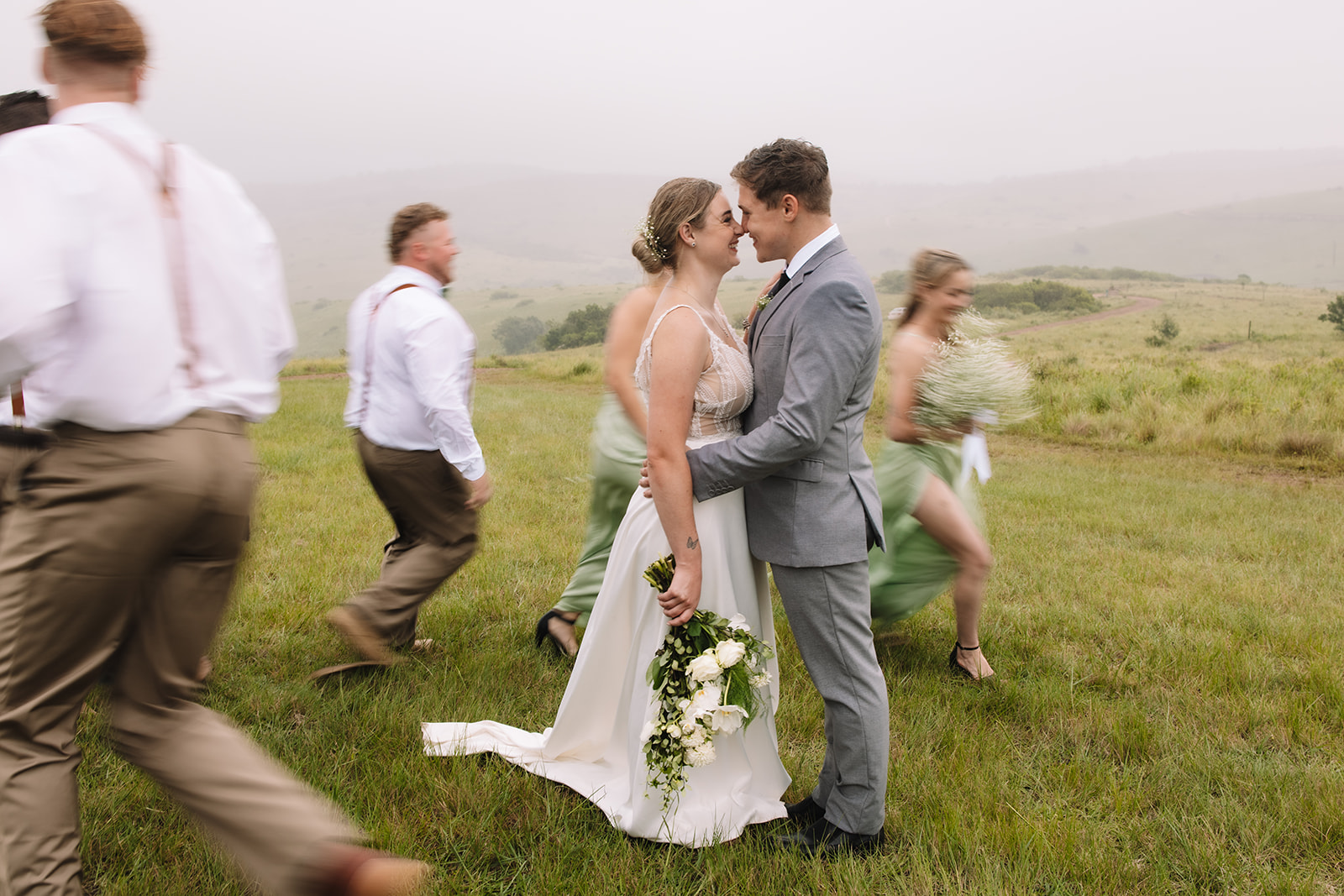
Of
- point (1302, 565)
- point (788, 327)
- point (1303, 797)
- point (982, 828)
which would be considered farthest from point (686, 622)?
point (1302, 565)

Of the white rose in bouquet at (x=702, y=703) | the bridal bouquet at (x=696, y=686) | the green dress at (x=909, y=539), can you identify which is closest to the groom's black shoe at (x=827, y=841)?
the bridal bouquet at (x=696, y=686)

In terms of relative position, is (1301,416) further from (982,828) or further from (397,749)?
(397,749)

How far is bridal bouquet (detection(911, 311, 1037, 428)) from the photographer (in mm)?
4855

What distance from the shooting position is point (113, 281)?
211 cm

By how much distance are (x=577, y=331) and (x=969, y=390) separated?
227 feet

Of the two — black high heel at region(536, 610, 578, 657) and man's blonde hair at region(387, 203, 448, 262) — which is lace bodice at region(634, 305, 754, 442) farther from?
black high heel at region(536, 610, 578, 657)

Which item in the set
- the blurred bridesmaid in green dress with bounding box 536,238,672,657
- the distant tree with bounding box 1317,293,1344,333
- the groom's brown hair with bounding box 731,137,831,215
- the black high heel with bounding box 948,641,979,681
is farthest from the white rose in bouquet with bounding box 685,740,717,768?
the distant tree with bounding box 1317,293,1344,333

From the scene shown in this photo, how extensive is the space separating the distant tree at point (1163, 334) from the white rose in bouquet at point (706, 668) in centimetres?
5311

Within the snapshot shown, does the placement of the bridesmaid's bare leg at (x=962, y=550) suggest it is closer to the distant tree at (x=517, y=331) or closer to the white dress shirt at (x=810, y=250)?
the white dress shirt at (x=810, y=250)

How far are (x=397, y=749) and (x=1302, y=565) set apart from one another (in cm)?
763

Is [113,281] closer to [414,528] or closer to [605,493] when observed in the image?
[414,528]

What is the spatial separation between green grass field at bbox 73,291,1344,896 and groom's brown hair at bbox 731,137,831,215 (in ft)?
7.52

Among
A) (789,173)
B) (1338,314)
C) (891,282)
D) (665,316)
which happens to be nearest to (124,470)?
(665,316)

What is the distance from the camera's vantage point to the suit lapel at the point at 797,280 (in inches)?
114
